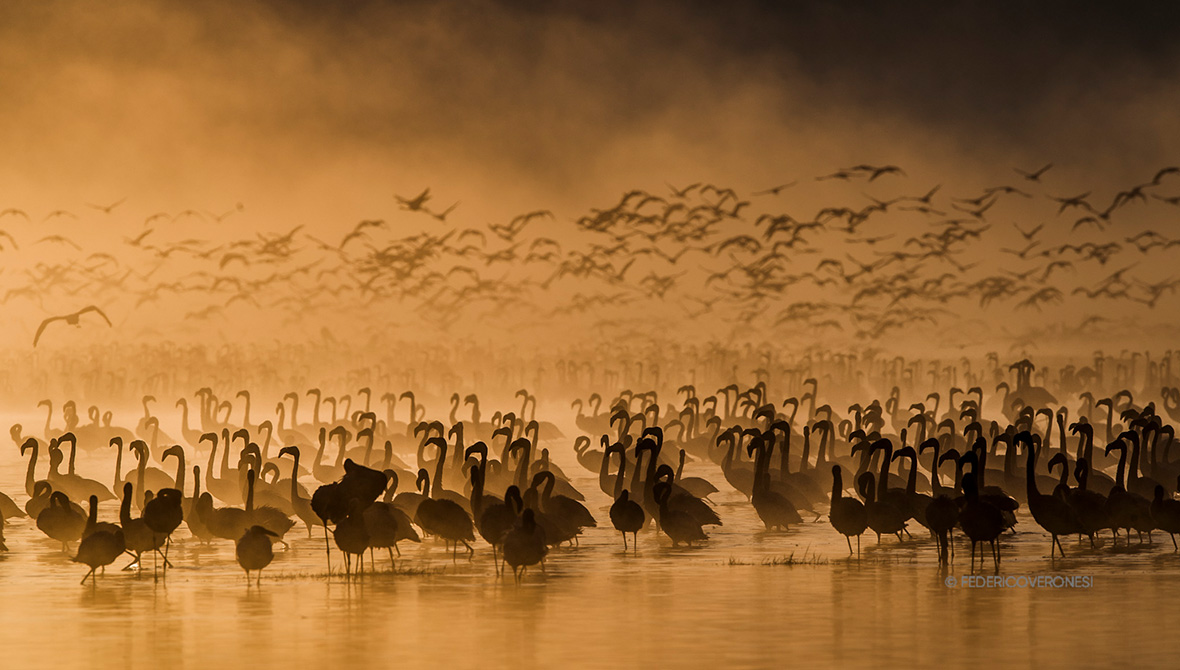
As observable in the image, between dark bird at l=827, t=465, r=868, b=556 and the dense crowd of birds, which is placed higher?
the dense crowd of birds

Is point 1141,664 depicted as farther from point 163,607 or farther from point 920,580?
point 163,607

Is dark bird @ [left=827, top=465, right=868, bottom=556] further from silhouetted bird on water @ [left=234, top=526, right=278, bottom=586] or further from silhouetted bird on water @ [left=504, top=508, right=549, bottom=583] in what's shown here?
silhouetted bird on water @ [left=234, top=526, right=278, bottom=586]

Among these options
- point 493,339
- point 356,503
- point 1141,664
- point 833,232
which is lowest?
point 1141,664

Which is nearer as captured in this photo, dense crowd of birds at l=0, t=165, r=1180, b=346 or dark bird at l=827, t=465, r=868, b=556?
dark bird at l=827, t=465, r=868, b=556

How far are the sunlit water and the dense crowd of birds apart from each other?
185 feet

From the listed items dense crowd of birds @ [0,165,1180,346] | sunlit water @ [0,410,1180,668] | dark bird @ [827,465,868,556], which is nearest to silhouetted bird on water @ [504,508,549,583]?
sunlit water @ [0,410,1180,668]

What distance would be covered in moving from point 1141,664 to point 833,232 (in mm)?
93933

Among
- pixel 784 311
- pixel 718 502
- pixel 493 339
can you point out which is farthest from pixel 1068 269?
pixel 718 502

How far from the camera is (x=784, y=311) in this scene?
81.9 meters

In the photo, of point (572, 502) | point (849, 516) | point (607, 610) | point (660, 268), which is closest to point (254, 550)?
point (607, 610)

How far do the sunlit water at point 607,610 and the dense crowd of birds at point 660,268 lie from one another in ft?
185

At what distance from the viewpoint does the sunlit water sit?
13297mm

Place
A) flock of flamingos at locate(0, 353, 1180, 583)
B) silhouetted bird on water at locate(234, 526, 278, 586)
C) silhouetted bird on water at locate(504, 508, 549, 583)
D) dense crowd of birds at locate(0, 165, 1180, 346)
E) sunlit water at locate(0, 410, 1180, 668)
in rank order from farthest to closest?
dense crowd of birds at locate(0, 165, 1180, 346) < flock of flamingos at locate(0, 353, 1180, 583) < silhouetted bird on water at locate(504, 508, 549, 583) < silhouetted bird on water at locate(234, 526, 278, 586) < sunlit water at locate(0, 410, 1180, 668)

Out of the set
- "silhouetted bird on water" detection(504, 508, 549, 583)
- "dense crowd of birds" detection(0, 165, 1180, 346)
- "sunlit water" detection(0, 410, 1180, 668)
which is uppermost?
"dense crowd of birds" detection(0, 165, 1180, 346)
